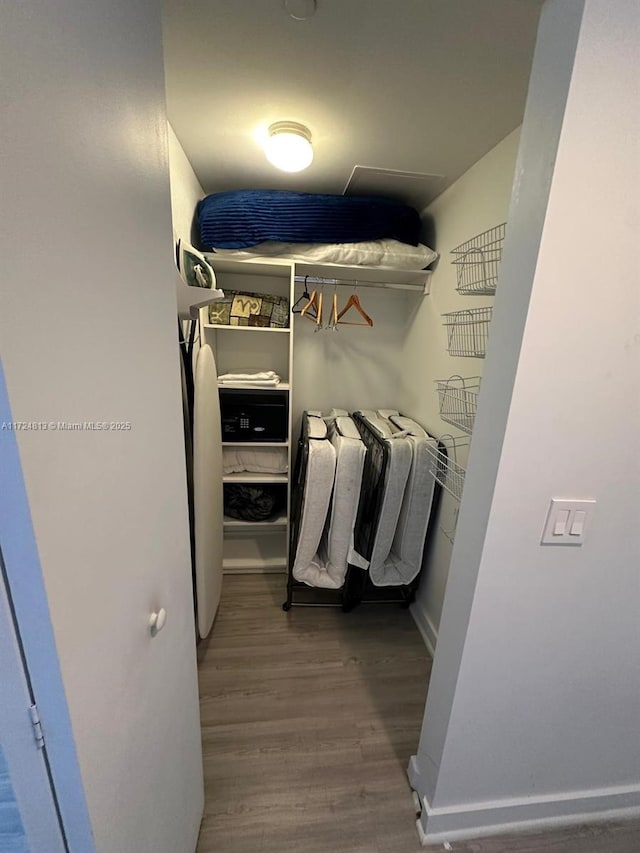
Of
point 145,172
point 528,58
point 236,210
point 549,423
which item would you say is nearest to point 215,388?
point 236,210

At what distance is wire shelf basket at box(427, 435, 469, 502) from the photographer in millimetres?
1716

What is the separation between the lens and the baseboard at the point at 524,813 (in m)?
1.16

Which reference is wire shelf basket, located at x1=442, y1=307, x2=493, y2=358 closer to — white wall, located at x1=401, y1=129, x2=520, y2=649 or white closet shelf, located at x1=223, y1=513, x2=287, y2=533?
white wall, located at x1=401, y1=129, x2=520, y2=649

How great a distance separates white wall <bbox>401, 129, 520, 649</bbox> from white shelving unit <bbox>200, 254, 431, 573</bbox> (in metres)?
0.22

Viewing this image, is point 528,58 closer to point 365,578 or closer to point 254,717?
point 365,578

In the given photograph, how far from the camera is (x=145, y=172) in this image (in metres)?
0.64

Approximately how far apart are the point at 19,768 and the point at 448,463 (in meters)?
1.74

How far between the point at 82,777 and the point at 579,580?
119 cm

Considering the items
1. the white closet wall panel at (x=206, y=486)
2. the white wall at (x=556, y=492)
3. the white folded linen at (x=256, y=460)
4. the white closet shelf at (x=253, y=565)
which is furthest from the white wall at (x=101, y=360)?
the white closet shelf at (x=253, y=565)

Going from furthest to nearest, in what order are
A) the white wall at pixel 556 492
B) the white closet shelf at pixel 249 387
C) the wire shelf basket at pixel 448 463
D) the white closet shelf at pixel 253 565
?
the white closet shelf at pixel 253 565 → the white closet shelf at pixel 249 387 → the wire shelf basket at pixel 448 463 → the white wall at pixel 556 492

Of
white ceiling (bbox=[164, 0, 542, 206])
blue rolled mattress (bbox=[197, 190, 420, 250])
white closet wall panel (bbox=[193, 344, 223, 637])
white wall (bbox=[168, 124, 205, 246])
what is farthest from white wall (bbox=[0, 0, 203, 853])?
blue rolled mattress (bbox=[197, 190, 420, 250])

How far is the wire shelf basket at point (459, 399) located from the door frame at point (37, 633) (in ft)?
4.55

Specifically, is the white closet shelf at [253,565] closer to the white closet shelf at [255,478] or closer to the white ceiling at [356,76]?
the white closet shelf at [255,478]

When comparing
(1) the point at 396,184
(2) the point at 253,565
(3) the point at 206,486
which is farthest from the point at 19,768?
(1) the point at 396,184
